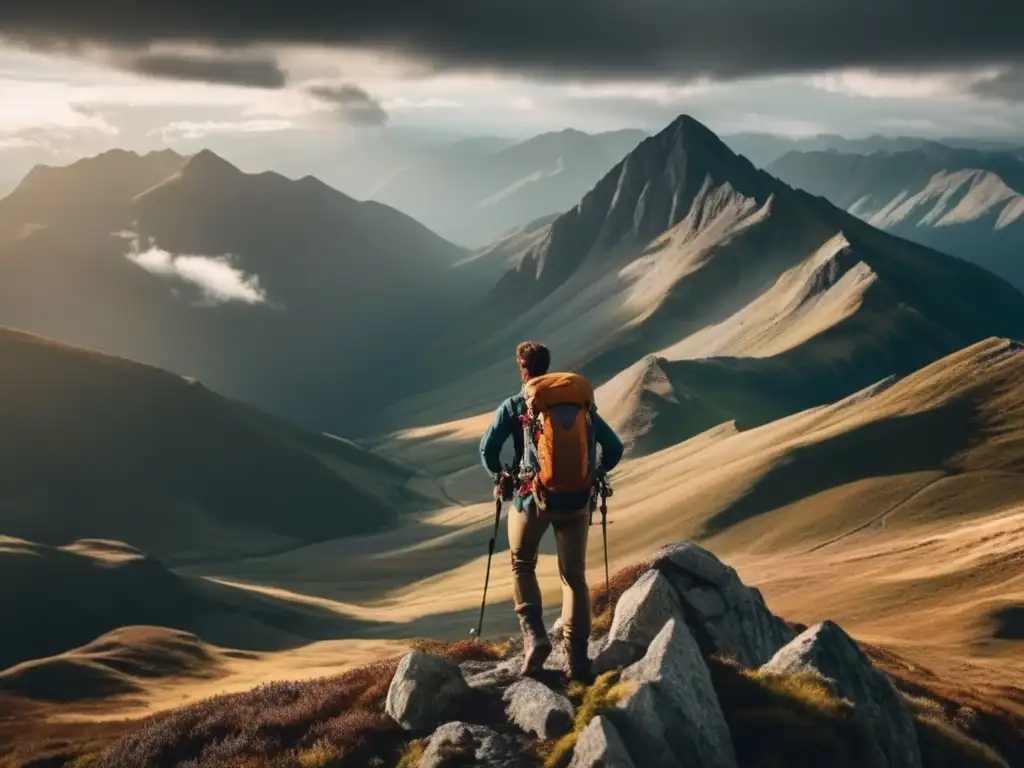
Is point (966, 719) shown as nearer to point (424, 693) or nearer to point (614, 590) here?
point (614, 590)

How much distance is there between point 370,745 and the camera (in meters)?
21.0

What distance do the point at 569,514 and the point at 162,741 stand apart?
11.6m

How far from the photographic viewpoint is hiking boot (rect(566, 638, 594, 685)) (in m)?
22.3

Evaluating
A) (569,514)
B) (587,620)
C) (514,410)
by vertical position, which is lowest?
(587,620)

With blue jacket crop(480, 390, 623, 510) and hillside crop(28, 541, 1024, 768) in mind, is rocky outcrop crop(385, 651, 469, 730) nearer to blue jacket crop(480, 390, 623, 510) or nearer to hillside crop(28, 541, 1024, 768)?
hillside crop(28, 541, 1024, 768)

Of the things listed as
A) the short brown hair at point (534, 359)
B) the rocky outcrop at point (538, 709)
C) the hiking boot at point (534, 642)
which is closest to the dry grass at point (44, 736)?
the rocky outcrop at point (538, 709)

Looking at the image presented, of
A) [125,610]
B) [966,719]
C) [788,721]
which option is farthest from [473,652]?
[125,610]

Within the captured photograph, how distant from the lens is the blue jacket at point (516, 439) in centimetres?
2122

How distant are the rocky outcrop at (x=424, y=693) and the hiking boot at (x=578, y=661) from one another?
2.51 m

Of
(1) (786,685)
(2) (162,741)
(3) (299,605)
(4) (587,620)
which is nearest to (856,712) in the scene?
(1) (786,685)

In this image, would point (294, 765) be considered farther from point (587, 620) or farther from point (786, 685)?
Answer: point (786, 685)

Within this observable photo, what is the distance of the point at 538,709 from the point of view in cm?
2094

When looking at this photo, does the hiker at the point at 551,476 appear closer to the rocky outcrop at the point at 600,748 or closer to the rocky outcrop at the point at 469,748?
the rocky outcrop at the point at 469,748

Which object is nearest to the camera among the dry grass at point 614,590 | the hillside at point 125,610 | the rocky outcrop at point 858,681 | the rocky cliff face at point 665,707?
the rocky cliff face at point 665,707
